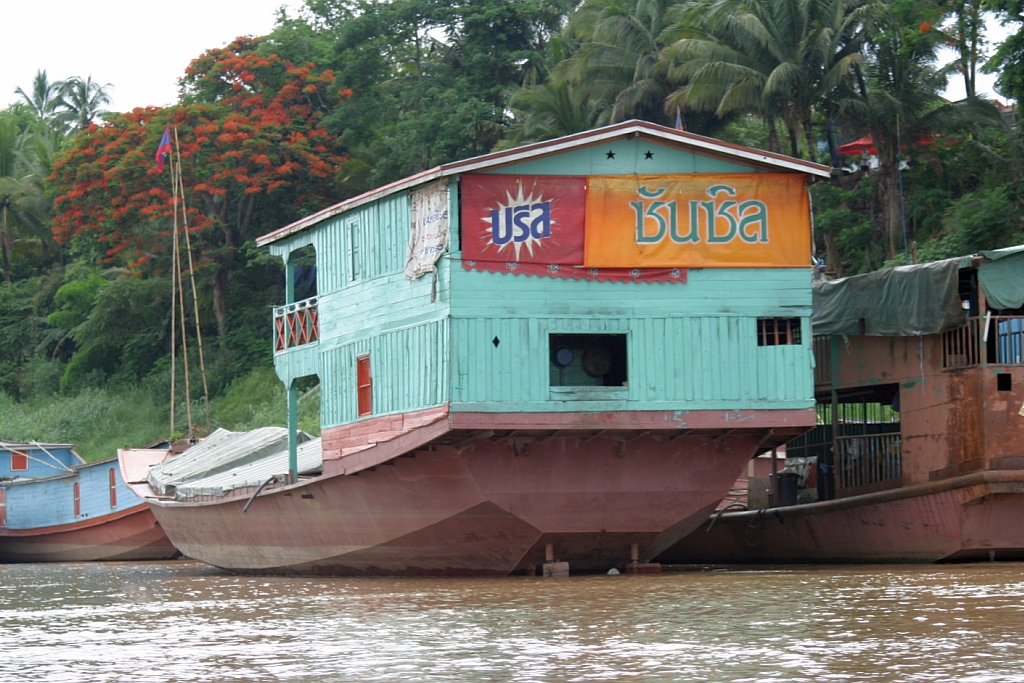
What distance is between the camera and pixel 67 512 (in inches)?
1098

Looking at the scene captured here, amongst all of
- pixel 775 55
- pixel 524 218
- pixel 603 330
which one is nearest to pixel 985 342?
pixel 603 330

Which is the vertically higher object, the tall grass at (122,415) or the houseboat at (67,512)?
the tall grass at (122,415)

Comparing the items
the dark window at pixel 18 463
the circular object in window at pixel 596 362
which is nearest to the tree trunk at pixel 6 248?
the dark window at pixel 18 463

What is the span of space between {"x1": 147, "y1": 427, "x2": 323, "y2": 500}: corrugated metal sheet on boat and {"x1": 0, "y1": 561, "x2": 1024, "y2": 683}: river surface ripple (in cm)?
390

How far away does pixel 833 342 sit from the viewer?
18.1m

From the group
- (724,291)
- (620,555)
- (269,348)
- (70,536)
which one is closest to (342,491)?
(620,555)

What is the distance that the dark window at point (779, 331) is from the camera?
15641 millimetres

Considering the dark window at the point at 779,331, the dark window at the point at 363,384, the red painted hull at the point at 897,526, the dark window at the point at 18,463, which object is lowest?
the red painted hull at the point at 897,526

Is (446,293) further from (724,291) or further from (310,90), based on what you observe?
(310,90)

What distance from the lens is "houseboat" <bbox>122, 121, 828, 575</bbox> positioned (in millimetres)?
15047

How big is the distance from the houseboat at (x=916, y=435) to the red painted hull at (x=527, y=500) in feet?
6.70

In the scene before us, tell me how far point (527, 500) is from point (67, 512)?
15723 millimetres

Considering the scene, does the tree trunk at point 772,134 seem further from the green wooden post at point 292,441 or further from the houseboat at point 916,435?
the green wooden post at point 292,441

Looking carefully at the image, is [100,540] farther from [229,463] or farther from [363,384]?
[363,384]
